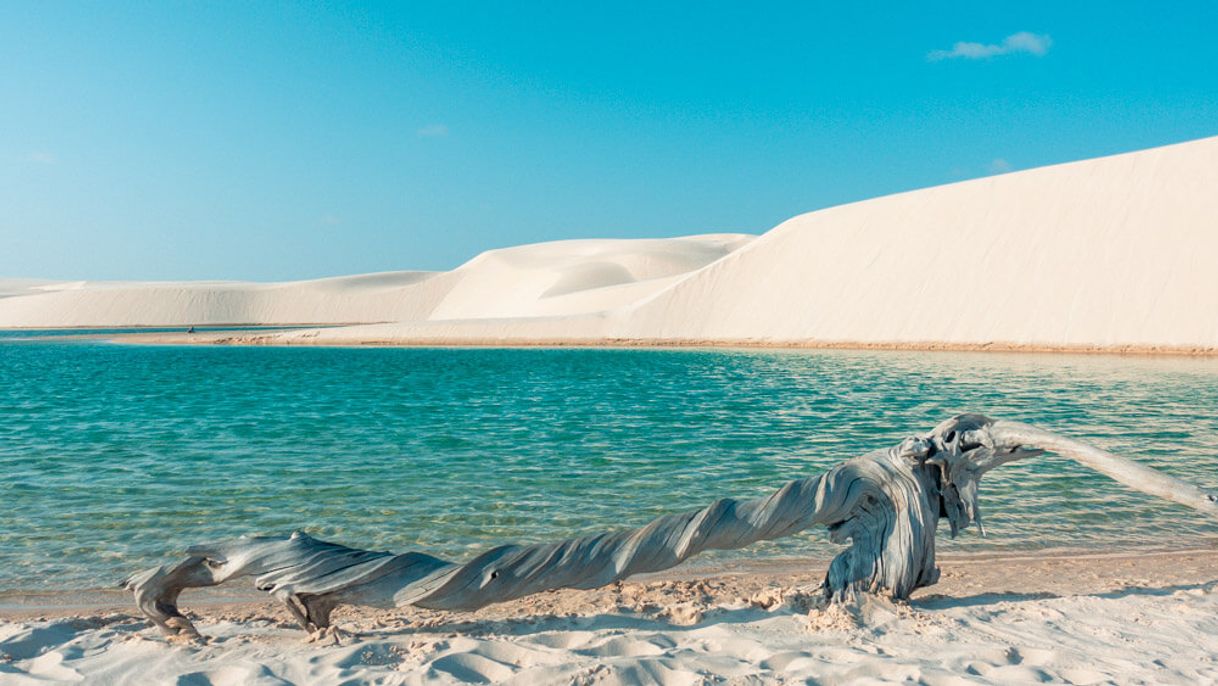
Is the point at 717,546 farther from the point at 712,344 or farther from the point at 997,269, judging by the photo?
the point at 712,344

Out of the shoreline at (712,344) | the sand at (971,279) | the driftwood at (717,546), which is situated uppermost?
the sand at (971,279)

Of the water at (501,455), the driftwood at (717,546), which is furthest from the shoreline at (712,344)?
the driftwood at (717,546)

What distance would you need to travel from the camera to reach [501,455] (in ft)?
35.4

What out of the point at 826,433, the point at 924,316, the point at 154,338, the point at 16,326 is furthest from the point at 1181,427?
the point at 16,326

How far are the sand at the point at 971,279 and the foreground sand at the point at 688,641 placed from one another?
32.1 m

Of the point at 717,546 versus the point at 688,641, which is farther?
the point at 717,546

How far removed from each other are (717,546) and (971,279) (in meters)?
40.4

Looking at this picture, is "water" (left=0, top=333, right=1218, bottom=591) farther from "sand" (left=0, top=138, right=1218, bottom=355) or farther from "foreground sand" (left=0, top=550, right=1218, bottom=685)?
"sand" (left=0, top=138, right=1218, bottom=355)

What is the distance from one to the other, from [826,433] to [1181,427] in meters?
5.21

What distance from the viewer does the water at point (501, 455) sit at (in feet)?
22.9

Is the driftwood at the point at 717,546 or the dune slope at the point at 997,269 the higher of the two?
the dune slope at the point at 997,269

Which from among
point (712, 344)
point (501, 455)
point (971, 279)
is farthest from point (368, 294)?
point (501, 455)

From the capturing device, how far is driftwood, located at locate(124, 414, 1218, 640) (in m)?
4.18

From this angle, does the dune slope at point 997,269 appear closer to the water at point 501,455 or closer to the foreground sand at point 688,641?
the water at point 501,455
